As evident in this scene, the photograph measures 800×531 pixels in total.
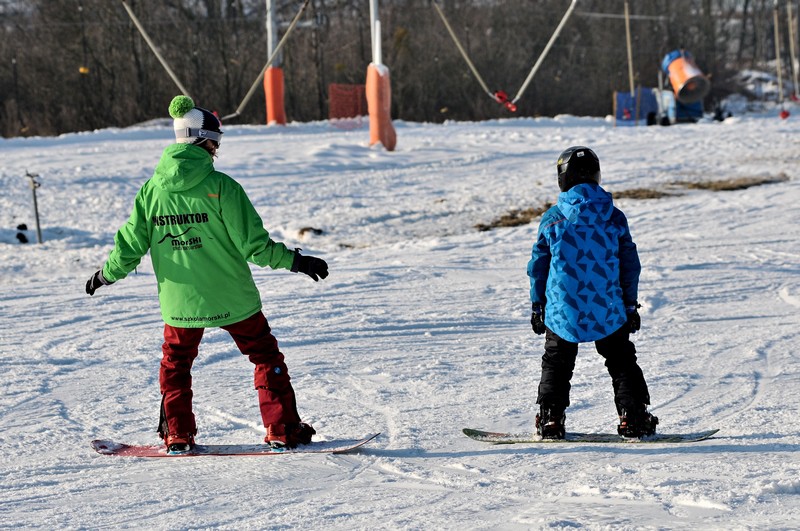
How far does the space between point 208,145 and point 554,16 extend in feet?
115

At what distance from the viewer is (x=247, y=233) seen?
12.8ft

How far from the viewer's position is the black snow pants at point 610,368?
13.2 feet

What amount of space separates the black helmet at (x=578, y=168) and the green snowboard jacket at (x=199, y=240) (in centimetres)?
110

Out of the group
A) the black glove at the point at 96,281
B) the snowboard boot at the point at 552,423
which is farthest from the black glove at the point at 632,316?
the black glove at the point at 96,281

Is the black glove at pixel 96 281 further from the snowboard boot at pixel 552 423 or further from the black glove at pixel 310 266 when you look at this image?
the snowboard boot at pixel 552 423

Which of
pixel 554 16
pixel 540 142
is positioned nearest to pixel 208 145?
pixel 540 142

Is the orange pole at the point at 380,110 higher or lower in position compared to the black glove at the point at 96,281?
higher

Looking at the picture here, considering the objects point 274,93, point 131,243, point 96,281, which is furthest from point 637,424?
point 274,93

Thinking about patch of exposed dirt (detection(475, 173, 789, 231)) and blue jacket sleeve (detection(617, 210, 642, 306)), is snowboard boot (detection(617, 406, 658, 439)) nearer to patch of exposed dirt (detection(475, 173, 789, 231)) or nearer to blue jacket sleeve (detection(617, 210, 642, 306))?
blue jacket sleeve (detection(617, 210, 642, 306))

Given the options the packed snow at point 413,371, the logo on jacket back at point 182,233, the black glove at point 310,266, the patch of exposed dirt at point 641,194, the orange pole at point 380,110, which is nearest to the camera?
the packed snow at point 413,371

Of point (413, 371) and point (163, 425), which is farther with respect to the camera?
point (413, 371)

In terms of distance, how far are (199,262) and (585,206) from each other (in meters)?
1.49

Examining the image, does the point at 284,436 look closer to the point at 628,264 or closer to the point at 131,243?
the point at 131,243

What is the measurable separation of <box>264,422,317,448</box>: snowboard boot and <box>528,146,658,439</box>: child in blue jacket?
0.95 m
